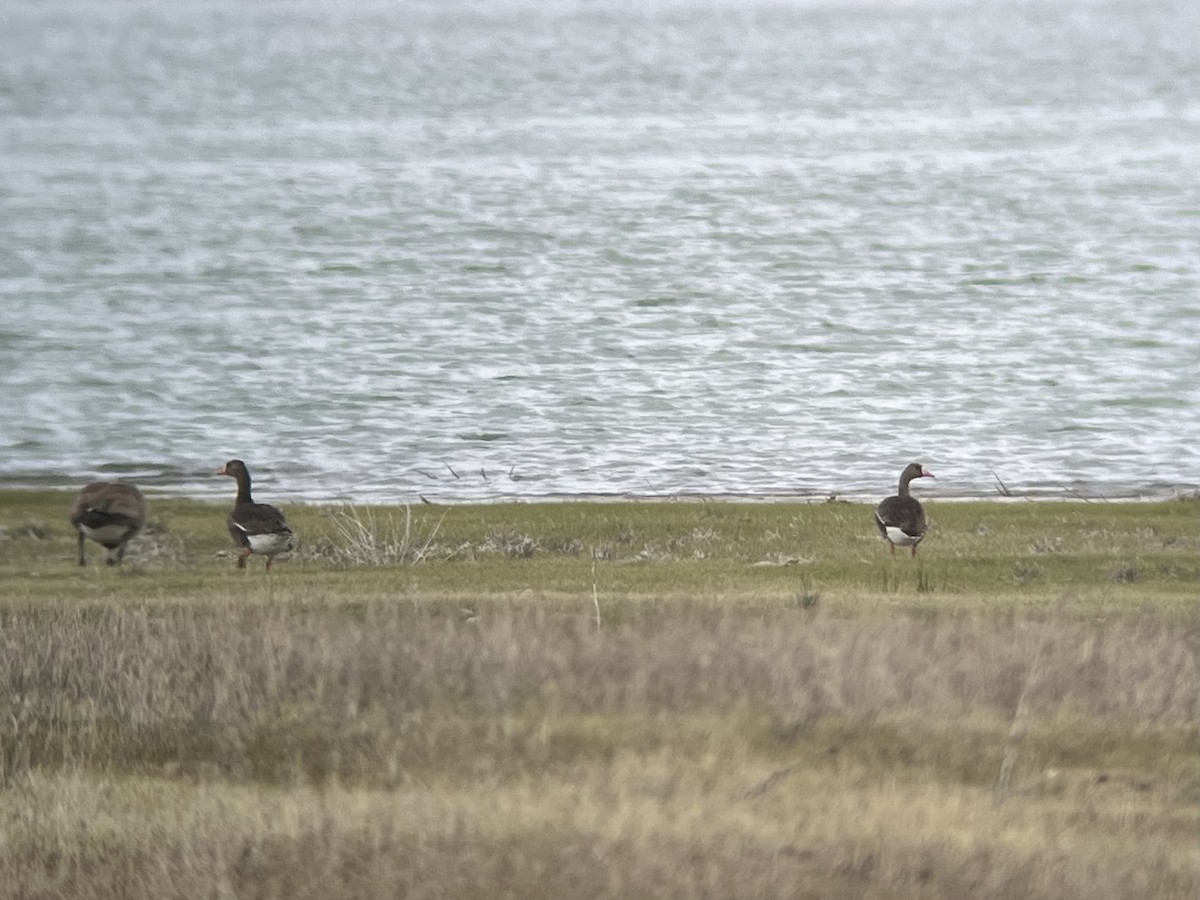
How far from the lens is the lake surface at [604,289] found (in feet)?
79.6

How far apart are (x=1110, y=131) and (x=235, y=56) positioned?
241 feet

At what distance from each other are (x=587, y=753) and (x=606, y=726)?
372mm

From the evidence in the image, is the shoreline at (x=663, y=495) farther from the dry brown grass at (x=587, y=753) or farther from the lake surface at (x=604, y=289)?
the dry brown grass at (x=587, y=753)

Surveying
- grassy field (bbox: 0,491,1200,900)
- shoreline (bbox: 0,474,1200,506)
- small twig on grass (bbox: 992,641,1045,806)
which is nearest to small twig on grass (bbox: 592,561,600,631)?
grassy field (bbox: 0,491,1200,900)

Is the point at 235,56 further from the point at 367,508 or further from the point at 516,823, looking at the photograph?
the point at 516,823

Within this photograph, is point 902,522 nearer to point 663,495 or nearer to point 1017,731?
point 1017,731

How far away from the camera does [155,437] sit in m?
25.7

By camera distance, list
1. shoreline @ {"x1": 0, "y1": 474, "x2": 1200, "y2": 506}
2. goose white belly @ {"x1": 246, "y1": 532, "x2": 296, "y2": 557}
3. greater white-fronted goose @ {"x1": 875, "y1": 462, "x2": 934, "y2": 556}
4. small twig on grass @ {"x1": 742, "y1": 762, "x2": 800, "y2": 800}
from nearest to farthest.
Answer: small twig on grass @ {"x1": 742, "y1": 762, "x2": 800, "y2": 800} → goose white belly @ {"x1": 246, "y1": 532, "x2": 296, "y2": 557} → greater white-fronted goose @ {"x1": 875, "y1": 462, "x2": 934, "y2": 556} → shoreline @ {"x1": 0, "y1": 474, "x2": 1200, "y2": 506}

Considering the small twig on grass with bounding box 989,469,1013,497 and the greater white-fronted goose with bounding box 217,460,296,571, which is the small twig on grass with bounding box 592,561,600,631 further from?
the small twig on grass with bounding box 989,469,1013,497

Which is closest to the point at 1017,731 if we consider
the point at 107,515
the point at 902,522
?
the point at 902,522

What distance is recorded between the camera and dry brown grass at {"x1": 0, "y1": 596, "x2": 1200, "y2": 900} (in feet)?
25.6

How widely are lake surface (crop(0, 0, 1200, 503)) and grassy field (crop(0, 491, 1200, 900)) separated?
6.65 meters

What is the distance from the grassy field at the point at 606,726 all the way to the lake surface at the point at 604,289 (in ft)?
21.8

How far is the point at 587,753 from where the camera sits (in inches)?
370
